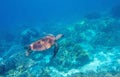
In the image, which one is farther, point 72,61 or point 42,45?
point 72,61

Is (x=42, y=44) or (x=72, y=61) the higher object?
(x=72, y=61)

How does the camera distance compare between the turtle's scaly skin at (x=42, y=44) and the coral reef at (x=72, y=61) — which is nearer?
the turtle's scaly skin at (x=42, y=44)

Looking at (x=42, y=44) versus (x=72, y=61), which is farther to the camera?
(x=72, y=61)

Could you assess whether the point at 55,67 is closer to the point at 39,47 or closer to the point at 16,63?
the point at 16,63

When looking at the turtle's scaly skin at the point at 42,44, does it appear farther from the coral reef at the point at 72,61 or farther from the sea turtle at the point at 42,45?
the coral reef at the point at 72,61

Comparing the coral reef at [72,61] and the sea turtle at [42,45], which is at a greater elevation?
the coral reef at [72,61]

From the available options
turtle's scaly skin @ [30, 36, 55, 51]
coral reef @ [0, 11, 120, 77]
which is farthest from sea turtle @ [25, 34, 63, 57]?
coral reef @ [0, 11, 120, 77]

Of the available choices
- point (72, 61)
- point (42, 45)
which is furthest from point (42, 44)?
point (72, 61)

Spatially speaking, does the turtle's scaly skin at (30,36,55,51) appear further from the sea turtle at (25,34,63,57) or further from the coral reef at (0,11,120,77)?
the coral reef at (0,11,120,77)

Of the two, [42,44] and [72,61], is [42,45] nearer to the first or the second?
[42,44]

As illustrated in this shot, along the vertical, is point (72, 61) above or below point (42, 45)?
above

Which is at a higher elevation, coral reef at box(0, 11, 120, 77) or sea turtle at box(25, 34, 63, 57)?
coral reef at box(0, 11, 120, 77)

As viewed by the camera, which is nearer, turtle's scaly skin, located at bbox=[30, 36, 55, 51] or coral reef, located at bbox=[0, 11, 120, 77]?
turtle's scaly skin, located at bbox=[30, 36, 55, 51]

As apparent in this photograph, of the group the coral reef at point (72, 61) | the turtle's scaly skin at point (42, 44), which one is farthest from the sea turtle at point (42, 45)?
the coral reef at point (72, 61)
